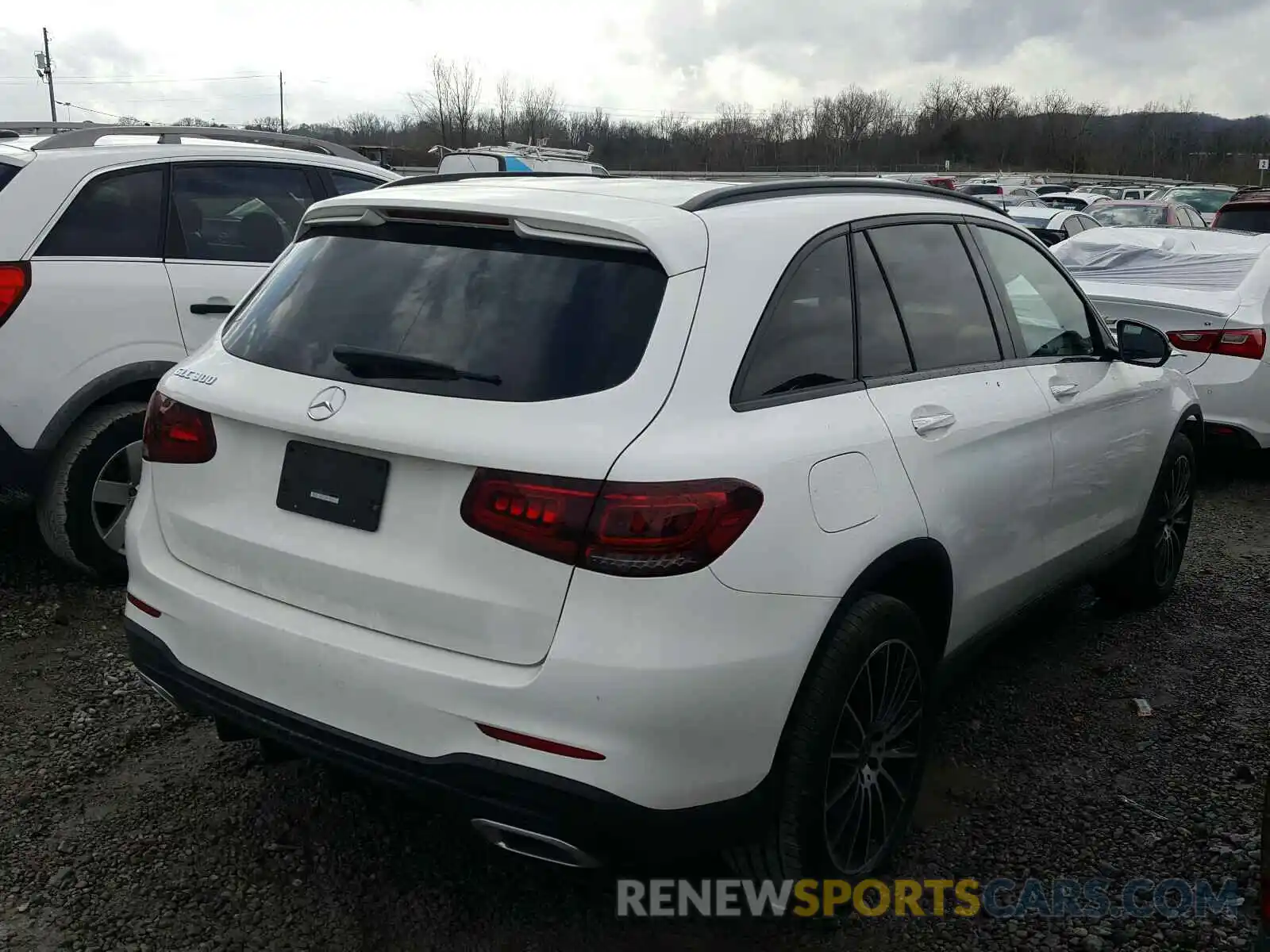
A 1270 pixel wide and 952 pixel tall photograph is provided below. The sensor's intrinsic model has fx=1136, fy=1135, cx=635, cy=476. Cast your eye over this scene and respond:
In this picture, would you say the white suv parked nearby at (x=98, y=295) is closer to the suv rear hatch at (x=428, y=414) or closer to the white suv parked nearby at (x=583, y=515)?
the white suv parked nearby at (x=583, y=515)

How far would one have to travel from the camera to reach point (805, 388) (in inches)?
106

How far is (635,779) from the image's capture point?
7.21ft

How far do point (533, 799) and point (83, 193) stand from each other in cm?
373

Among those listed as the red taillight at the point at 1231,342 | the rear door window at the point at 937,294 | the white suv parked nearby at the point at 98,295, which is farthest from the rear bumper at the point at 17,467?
the red taillight at the point at 1231,342

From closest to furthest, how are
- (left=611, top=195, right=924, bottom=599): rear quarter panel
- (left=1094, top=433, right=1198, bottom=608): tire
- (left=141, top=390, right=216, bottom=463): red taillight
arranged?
(left=611, top=195, right=924, bottom=599): rear quarter panel
(left=141, top=390, right=216, bottom=463): red taillight
(left=1094, top=433, right=1198, bottom=608): tire

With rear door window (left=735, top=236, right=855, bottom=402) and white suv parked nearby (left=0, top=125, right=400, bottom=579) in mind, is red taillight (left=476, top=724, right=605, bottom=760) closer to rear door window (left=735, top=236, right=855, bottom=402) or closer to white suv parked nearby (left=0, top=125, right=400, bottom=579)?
rear door window (left=735, top=236, right=855, bottom=402)

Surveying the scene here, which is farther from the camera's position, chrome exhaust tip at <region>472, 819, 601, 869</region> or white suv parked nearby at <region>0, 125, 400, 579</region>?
white suv parked nearby at <region>0, 125, 400, 579</region>

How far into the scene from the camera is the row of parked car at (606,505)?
222 cm

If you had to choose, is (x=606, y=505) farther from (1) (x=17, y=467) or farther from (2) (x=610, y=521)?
(1) (x=17, y=467)

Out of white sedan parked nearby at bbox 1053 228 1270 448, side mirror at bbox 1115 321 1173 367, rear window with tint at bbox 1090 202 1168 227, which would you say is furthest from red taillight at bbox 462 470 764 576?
rear window with tint at bbox 1090 202 1168 227

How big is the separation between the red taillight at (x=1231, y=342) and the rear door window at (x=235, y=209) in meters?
5.00

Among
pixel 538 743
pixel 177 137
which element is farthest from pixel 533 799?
pixel 177 137

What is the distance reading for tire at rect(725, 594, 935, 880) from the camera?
2.48 meters

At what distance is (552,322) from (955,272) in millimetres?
1671
